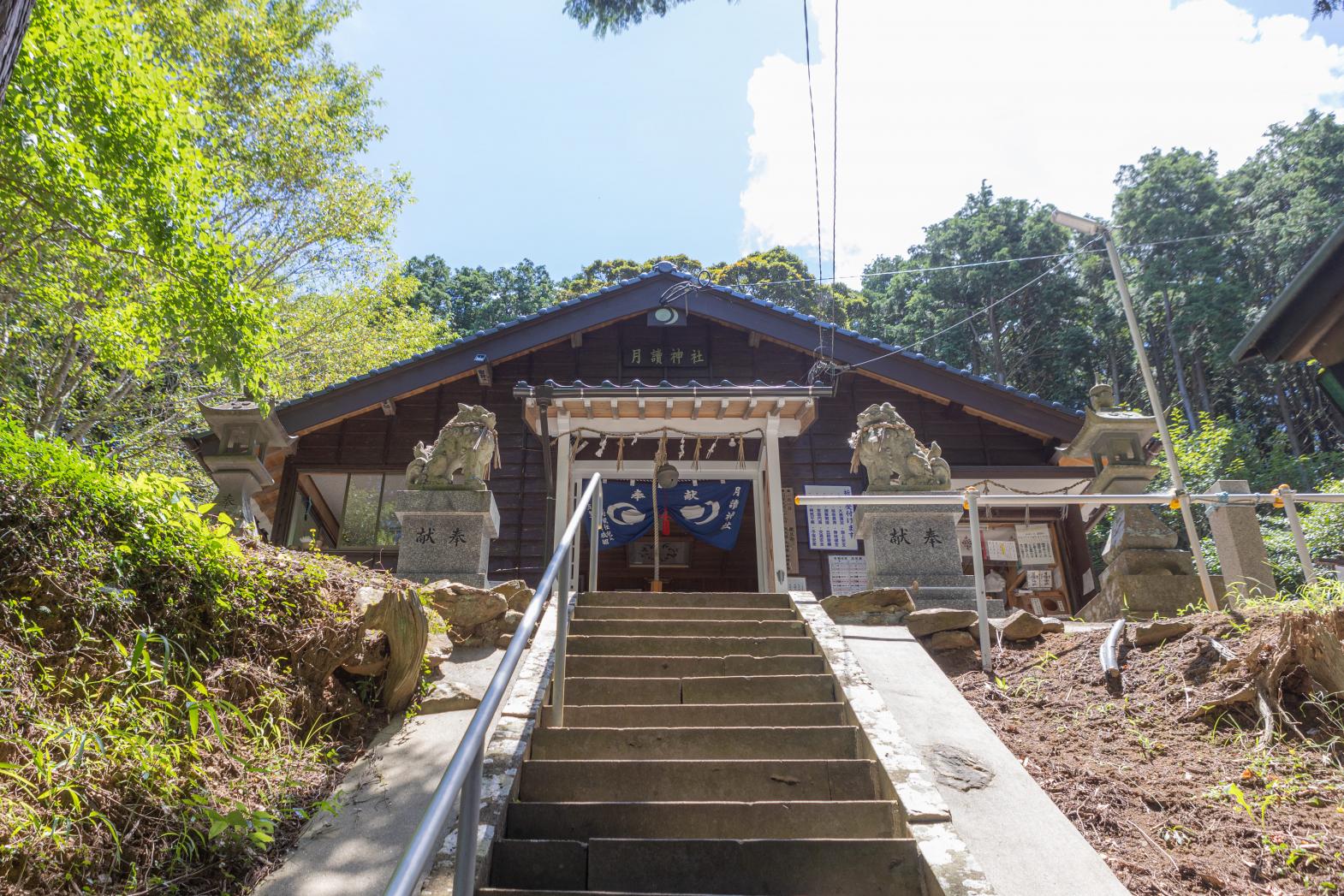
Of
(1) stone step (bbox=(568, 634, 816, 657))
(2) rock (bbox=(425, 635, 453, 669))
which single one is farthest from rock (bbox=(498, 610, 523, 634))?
(1) stone step (bbox=(568, 634, 816, 657))

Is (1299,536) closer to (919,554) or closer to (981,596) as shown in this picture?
(981,596)

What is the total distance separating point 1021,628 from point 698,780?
3636 millimetres

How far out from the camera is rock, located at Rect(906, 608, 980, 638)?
21.8 feet

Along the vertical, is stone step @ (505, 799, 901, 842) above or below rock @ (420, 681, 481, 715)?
below

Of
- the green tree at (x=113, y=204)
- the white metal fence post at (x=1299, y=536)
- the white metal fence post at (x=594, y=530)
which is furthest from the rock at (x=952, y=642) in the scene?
the green tree at (x=113, y=204)

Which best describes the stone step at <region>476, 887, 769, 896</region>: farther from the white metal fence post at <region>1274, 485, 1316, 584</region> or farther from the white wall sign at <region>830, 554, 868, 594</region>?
the white wall sign at <region>830, 554, 868, 594</region>

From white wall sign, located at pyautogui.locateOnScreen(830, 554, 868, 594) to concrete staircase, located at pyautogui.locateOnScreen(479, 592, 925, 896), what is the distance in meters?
5.87

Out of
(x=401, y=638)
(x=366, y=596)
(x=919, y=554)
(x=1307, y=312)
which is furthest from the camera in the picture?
(x=919, y=554)

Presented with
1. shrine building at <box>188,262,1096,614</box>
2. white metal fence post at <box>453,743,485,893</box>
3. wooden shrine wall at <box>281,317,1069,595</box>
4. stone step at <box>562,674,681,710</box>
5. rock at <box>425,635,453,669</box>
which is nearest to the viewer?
white metal fence post at <box>453,743,485,893</box>

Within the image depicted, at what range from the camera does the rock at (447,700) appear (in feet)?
17.1

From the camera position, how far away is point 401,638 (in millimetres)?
5172

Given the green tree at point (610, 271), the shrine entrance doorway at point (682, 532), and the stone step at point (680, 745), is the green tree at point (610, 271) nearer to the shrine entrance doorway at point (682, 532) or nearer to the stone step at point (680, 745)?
the shrine entrance doorway at point (682, 532)

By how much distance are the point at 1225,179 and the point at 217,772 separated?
1395 inches

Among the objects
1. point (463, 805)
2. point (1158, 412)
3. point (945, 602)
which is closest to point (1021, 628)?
point (945, 602)
